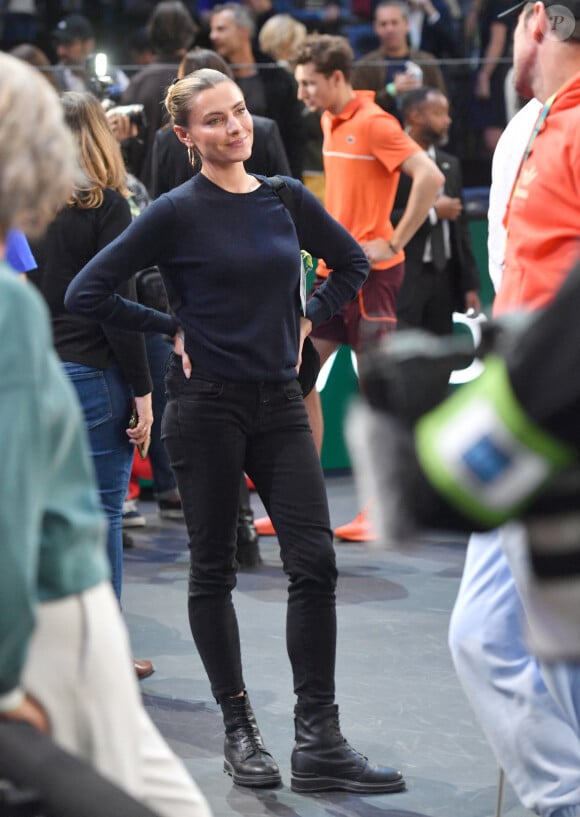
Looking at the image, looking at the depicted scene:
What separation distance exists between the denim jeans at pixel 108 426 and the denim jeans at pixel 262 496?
539mm

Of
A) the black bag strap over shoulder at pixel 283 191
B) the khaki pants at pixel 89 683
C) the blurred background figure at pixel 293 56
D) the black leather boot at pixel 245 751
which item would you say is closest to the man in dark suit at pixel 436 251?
the blurred background figure at pixel 293 56

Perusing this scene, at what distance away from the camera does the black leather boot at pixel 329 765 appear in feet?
12.7

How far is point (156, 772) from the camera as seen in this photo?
2178 mm

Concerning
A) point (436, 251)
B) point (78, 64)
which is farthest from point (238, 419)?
point (78, 64)

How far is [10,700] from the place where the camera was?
6.40 ft

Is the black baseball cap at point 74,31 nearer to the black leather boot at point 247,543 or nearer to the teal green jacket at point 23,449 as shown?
the black leather boot at point 247,543

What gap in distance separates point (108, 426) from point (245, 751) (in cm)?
112

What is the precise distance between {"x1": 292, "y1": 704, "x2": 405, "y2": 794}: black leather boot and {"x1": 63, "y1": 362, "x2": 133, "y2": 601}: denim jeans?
925mm

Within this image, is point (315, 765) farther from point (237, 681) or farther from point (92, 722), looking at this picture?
point (92, 722)

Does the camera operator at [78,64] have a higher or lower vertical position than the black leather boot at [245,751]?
higher

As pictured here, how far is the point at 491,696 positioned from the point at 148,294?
262 cm

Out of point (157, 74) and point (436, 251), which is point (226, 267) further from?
point (157, 74)

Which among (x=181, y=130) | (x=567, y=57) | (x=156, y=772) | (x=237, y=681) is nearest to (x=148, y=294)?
(x=181, y=130)

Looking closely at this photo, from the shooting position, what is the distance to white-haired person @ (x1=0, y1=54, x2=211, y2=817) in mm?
1848
